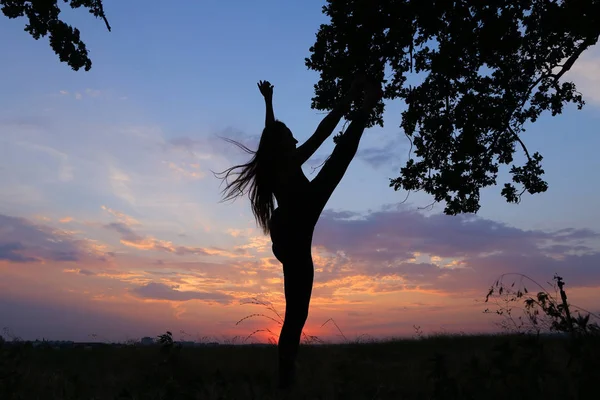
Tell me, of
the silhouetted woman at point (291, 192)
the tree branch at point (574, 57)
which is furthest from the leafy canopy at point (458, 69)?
the silhouetted woman at point (291, 192)

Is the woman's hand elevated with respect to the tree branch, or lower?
lower

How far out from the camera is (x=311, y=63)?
1169 centimetres

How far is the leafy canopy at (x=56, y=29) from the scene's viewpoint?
9227 mm

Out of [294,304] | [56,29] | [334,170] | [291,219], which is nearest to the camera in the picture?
[294,304]

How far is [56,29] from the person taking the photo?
9.31 m

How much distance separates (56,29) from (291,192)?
5991 mm

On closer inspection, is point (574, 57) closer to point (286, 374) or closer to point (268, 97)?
point (268, 97)

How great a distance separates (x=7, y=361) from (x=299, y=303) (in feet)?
10.4

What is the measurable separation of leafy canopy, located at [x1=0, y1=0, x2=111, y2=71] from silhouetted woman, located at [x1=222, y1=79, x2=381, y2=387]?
4.31 m

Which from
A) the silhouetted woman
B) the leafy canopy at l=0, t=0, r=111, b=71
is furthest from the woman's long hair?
the leafy canopy at l=0, t=0, r=111, b=71

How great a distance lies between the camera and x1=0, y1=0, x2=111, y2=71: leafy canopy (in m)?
9.23

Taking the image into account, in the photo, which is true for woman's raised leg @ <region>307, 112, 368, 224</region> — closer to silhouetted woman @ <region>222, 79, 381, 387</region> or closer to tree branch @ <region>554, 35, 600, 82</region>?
silhouetted woman @ <region>222, 79, 381, 387</region>

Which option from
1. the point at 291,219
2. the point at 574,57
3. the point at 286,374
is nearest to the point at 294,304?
the point at 286,374

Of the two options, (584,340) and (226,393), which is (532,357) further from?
(226,393)
